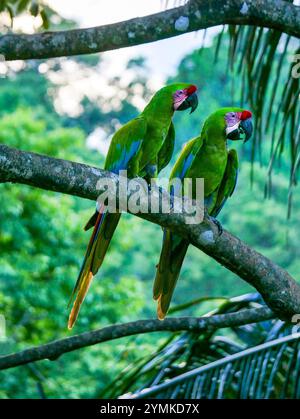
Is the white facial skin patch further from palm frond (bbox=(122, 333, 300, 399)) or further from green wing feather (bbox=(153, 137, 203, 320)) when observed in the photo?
palm frond (bbox=(122, 333, 300, 399))

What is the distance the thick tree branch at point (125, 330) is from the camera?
5.25 ft

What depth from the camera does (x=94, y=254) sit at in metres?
1.59

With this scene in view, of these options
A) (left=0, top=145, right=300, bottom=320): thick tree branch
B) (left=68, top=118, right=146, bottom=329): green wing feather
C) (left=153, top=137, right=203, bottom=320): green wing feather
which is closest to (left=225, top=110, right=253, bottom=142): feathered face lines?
(left=68, top=118, right=146, bottom=329): green wing feather

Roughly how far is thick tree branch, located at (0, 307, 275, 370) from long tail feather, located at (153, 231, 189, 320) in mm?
42

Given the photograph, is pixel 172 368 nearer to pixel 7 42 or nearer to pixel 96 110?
pixel 7 42

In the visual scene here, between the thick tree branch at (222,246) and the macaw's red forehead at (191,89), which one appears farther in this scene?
the macaw's red forehead at (191,89)

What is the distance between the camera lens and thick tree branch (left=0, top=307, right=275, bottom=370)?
63.0 inches

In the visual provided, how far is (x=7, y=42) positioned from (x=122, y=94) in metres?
10.8

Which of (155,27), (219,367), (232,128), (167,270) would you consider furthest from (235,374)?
(155,27)

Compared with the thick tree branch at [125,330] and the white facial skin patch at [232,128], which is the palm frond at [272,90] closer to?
the white facial skin patch at [232,128]

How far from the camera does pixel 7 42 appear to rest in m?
1.25

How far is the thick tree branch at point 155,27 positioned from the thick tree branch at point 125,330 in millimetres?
639

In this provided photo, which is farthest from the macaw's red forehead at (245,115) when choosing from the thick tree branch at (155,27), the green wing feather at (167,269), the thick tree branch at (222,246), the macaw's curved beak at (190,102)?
the thick tree branch at (222,246)
